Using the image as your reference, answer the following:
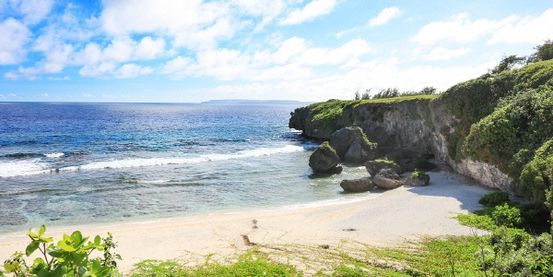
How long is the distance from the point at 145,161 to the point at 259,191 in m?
19.2

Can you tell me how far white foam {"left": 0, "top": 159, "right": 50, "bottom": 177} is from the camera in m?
34.8

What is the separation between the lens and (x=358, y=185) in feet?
92.6

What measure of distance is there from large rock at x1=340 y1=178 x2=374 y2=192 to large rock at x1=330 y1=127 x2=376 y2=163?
1169 centimetres

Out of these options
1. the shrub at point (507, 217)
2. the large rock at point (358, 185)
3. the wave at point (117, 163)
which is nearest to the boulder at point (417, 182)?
the large rock at point (358, 185)

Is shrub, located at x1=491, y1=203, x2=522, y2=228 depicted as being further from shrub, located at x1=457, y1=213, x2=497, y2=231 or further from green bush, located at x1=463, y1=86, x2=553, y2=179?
green bush, located at x1=463, y1=86, x2=553, y2=179

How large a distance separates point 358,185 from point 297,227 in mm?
10194

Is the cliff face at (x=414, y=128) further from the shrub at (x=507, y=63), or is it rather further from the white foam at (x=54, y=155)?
the white foam at (x=54, y=155)

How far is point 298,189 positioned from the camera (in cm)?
2970

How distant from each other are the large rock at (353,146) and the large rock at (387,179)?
1078 cm

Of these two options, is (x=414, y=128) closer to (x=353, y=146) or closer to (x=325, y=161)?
(x=353, y=146)

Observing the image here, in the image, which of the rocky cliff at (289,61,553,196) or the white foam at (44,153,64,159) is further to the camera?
the white foam at (44,153,64,159)

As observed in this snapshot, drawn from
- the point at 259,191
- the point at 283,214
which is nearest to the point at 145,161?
the point at 259,191

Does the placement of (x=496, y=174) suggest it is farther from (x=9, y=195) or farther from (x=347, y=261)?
(x=9, y=195)

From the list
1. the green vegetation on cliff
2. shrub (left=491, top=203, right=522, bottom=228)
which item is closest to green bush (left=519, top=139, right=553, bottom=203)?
the green vegetation on cliff
